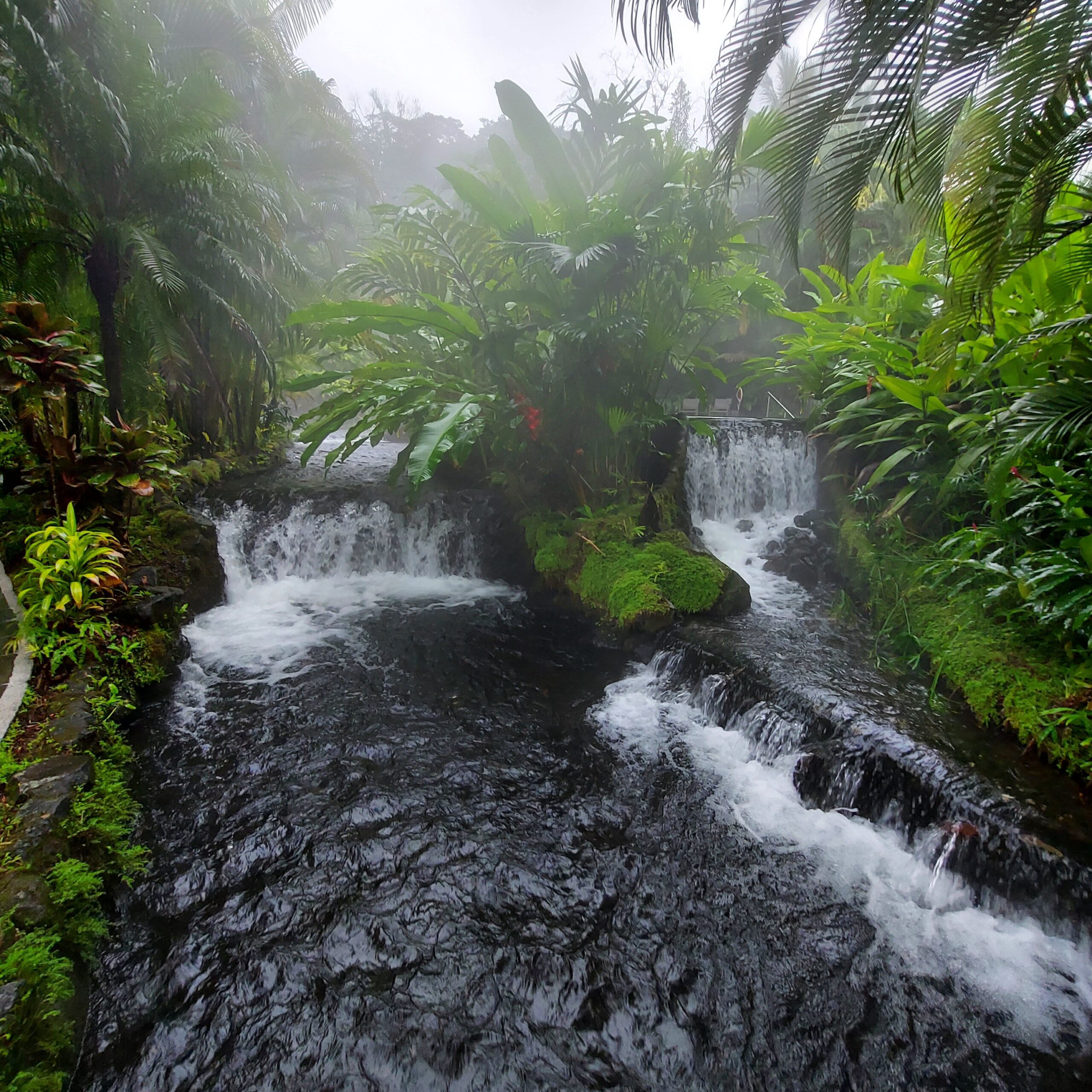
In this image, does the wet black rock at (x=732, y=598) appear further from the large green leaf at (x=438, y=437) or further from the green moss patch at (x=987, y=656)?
the large green leaf at (x=438, y=437)

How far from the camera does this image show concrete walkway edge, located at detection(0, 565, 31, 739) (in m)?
3.32

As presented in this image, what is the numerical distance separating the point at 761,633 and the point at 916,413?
274 cm

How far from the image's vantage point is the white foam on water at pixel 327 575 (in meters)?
6.04

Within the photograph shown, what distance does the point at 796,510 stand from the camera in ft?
29.6

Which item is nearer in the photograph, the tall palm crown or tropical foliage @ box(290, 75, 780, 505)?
the tall palm crown

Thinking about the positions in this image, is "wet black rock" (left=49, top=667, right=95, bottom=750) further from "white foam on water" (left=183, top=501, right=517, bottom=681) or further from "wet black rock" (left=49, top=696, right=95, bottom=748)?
"white foam on water" (left=183, top=501, right=517, bottom=681)

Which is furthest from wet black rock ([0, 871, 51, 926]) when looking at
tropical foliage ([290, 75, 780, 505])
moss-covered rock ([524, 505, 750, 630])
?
moss-covered rock ([524, 505, 750, 630])

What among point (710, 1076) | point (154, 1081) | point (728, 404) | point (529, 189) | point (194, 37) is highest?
point (194, 37)

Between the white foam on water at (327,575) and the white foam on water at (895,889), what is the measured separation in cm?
340

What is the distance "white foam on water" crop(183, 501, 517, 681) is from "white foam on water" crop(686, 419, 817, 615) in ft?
11.6

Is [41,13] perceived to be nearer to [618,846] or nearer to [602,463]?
[602,463]

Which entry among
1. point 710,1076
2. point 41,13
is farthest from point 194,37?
point 710,1076

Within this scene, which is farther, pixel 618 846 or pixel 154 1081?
pixel 618 846

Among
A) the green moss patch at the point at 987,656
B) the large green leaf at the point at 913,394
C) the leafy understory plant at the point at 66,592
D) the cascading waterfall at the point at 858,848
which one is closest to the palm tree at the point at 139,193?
the leafy understory plant at the point at 66,592
